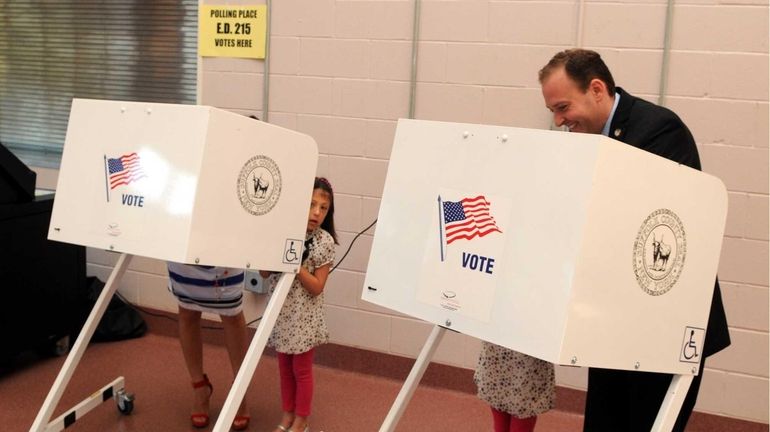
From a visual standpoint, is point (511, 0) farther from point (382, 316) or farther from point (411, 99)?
point (382, 316)

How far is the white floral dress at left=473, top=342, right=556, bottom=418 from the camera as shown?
5.85ft

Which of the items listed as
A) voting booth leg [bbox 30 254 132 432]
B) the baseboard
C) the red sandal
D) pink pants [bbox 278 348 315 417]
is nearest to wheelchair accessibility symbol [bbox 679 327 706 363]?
pink pants [bbox 278 348 315 417]

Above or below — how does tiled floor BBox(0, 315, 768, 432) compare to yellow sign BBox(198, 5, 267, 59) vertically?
below

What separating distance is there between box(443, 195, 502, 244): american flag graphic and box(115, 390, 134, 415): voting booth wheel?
169 centimetres

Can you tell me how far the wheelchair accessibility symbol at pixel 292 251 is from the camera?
78.2 inches

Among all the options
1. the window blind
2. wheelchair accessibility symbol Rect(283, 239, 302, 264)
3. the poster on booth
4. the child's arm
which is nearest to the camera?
the poster on booth

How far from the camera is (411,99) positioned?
114 inches

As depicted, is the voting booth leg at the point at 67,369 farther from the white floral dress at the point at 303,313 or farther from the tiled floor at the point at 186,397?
the white floral dress at the point at 303,313

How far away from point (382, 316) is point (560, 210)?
1917 mm

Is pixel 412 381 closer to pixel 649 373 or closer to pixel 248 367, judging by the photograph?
pixel 248 367

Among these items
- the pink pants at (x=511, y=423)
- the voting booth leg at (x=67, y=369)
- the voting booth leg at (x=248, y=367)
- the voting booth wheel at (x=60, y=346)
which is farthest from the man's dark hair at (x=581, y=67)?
the voting booth wheel at (x=60, y=346)

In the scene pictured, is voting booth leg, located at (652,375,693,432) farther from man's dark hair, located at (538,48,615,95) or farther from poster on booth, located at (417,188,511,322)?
man's dark hair, located at (538,48,615,95)

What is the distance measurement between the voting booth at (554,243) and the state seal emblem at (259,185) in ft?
1.40

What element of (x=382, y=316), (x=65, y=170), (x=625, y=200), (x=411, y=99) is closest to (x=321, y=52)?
(x=411, y=99)
